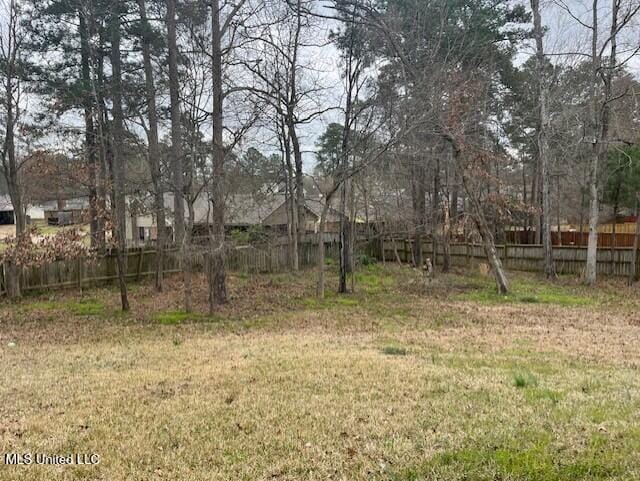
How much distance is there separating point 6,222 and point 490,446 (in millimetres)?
49919

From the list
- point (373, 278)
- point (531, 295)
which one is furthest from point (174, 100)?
point (531, 295)

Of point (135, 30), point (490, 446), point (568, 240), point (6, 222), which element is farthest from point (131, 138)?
point (6, 222)

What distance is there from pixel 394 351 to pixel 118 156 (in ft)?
30.2

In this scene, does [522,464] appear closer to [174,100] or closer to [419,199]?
[174,100]

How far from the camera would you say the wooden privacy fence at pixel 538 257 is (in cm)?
1528

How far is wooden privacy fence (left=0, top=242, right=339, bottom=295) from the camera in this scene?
41.2 feet

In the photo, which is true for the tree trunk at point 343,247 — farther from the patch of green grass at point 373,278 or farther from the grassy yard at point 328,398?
the grassy yard at point 328,398

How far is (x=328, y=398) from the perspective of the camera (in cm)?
390

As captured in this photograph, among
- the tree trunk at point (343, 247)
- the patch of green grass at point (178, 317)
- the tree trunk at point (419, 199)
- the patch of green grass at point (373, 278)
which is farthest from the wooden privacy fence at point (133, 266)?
the tree trunk at point (419, 199)

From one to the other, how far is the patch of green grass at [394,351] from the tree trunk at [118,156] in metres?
6.18

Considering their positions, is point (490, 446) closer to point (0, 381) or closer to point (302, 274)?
point (0, 381)

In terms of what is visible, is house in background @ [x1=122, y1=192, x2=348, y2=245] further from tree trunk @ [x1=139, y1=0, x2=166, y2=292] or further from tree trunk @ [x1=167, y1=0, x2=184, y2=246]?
tree trunk @ [x1=167, y1=0, x2=184, y2=246]

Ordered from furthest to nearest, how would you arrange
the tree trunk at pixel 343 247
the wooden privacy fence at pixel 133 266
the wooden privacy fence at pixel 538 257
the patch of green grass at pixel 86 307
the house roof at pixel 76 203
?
the house roof at pixel 76 203 < the wooden privacy fence at pixel 538 257 < the tree trunk at pixel 343 247 < the wooden privacy fence at pixel 133 266 < the patch of green grass at pixel 86 307

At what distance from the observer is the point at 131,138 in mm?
11688
